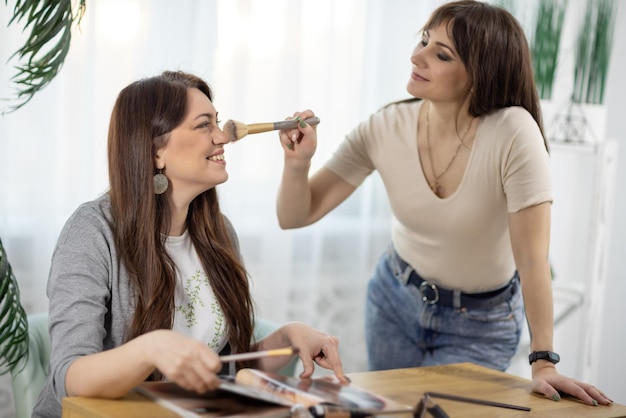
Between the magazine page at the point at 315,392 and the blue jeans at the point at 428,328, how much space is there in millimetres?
716

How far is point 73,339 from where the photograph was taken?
131 centimetres

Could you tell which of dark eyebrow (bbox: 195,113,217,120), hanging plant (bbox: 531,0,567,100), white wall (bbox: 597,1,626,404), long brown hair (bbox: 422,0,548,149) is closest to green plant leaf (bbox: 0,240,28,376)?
dark eyebrow (bbox: 195,113,217,120)

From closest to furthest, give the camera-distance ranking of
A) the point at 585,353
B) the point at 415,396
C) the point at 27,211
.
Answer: the point at 415,396 → the point at 27,211 → the point at 585,353

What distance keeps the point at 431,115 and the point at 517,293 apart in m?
0.46

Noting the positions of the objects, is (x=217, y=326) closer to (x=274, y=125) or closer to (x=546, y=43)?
(x=274, y=125)

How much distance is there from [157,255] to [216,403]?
0.46 meters

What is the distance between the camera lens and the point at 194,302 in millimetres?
1576

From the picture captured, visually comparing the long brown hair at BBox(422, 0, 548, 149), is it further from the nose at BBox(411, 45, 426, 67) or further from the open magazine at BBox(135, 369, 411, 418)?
the open magazine at BBox(135, 369, 411, 418)

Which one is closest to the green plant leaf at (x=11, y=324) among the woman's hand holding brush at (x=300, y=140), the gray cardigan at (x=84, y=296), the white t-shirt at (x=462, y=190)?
the gray cardigan at (x=84, y=296)

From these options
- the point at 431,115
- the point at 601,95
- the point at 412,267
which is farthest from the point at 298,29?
the point at 601,95

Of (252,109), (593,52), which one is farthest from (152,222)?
(593,52)

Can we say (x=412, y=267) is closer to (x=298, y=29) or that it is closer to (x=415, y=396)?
(x=415, y=396)

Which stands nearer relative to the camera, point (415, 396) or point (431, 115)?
point (415, 396)

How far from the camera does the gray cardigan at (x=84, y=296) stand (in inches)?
51.7
